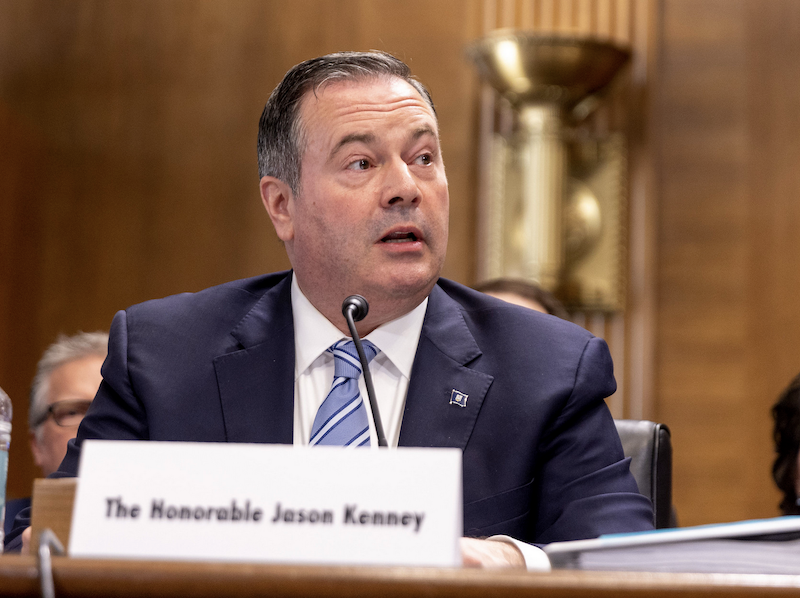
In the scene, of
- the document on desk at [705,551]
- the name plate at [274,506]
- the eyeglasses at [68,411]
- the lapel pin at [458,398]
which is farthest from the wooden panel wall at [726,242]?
the name plate at [274,506]

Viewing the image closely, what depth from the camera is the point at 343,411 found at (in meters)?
1.71

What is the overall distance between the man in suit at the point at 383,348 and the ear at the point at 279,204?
14 mm

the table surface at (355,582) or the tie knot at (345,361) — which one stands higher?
the table surface at (355,582)

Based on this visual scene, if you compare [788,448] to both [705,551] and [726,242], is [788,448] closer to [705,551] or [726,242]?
[705,551]

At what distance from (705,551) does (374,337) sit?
968 mm

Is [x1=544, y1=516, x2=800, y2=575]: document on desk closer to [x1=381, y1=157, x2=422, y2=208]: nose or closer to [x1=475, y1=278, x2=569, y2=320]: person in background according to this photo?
[x1=381, y1=157, x2=422, y2=208]: nose

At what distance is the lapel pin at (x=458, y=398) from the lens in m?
1.73

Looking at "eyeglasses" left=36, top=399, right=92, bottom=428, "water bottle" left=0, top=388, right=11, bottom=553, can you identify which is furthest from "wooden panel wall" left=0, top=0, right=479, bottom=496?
"water bottle" left=0, top=388, right=11, bottom=553

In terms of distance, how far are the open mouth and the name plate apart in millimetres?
888

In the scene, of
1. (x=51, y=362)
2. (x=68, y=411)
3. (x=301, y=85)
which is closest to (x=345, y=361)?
(x=301, y=85)

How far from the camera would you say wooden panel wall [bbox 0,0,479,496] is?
4297 mm

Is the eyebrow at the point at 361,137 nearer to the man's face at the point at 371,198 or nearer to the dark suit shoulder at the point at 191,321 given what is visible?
the man's face at the point at 371,198

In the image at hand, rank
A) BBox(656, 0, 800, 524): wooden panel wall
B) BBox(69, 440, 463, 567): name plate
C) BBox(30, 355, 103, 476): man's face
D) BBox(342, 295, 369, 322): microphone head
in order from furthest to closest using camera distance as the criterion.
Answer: BBox(656, 0, 800, 524): wooden panel wall
BBox(30, 355, 103, 476): man's face
BBox(342, 295, 369, 322): microphone head
BBox(69, 440, 463, 567): name plate

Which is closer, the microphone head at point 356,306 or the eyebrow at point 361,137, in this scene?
the microphone head at point 356,306
